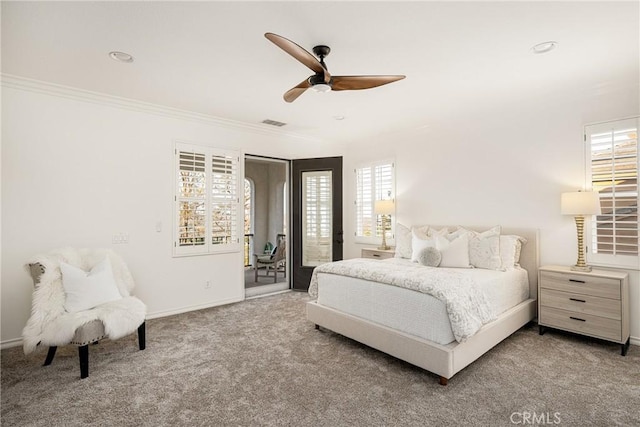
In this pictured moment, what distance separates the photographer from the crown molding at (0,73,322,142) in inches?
132

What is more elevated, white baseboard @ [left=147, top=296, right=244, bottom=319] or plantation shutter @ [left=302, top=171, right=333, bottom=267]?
plantation shutter @ [left=302, top=171, right=333, bottom=267]

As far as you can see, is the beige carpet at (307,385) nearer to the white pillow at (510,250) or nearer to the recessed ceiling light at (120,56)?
the white pillow at (510,250)

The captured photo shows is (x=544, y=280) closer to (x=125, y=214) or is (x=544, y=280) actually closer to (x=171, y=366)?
(x=171, y=366)

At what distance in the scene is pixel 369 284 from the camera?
316 cm

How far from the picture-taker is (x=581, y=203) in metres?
3.28

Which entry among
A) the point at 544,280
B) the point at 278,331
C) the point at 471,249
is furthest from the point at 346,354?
the point at 544,280

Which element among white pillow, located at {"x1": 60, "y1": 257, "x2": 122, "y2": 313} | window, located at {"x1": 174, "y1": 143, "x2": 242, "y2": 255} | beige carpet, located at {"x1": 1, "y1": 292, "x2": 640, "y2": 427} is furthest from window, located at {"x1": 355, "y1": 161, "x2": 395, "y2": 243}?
white pillow, located at {"x1": 60, "y1": 257, "x2": 122, "y2": 313}

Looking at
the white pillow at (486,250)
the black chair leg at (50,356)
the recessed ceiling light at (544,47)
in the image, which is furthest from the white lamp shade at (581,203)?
the black chair leg at (50,356)

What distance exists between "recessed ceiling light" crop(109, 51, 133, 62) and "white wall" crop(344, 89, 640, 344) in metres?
3.92

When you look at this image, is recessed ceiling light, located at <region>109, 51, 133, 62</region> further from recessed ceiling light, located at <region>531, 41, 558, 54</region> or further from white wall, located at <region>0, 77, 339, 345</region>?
recessed ceiling light, located at <region>531, 41, 558, 54</region>

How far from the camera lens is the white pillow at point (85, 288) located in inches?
112

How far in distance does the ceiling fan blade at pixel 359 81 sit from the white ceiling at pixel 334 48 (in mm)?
271

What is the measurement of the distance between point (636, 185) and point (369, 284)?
2828 mm

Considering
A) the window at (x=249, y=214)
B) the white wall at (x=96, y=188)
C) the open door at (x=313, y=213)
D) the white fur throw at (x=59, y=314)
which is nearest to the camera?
the white fur throw at (x=59, y=314)
